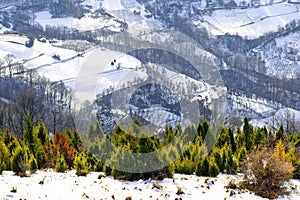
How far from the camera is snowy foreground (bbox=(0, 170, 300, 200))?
1285 cm

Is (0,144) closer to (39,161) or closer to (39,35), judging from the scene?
(39,161)

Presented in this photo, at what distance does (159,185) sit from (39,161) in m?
6.88

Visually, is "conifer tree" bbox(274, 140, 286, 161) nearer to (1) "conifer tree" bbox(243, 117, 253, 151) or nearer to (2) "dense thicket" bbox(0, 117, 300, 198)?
(2) "dense thicket" bbox(0, 117, 300, 198)

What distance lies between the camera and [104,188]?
14227mm

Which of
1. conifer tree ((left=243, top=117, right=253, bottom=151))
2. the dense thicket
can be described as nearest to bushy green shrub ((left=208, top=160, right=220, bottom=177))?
the dense thicket

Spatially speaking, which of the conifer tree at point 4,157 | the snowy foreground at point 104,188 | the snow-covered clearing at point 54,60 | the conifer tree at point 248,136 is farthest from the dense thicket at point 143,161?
the snow-covered clearing at point 54,60

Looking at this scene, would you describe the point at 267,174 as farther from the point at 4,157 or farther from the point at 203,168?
the point at 4,157

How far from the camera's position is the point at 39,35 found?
173m

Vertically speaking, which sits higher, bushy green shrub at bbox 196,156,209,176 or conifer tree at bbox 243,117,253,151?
bushy green shrub at bbox 196,156,209,176

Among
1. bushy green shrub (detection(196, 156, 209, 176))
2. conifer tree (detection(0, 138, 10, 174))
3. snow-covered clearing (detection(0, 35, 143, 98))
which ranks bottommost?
snow-covered clearing (detection(0, 35, 143, 98))

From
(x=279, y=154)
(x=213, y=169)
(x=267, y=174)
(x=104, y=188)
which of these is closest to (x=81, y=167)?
(x=104, y=188)

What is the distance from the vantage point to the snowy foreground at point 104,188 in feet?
42.2

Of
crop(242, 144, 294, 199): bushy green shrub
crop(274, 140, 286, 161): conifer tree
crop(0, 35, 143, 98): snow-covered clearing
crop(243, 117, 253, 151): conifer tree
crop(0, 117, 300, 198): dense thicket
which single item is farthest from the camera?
crop(0, 35, 143, 98): snow-covered clearing

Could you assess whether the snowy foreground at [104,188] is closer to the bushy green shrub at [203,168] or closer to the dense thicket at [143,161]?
the dense thicket at [143,161]
